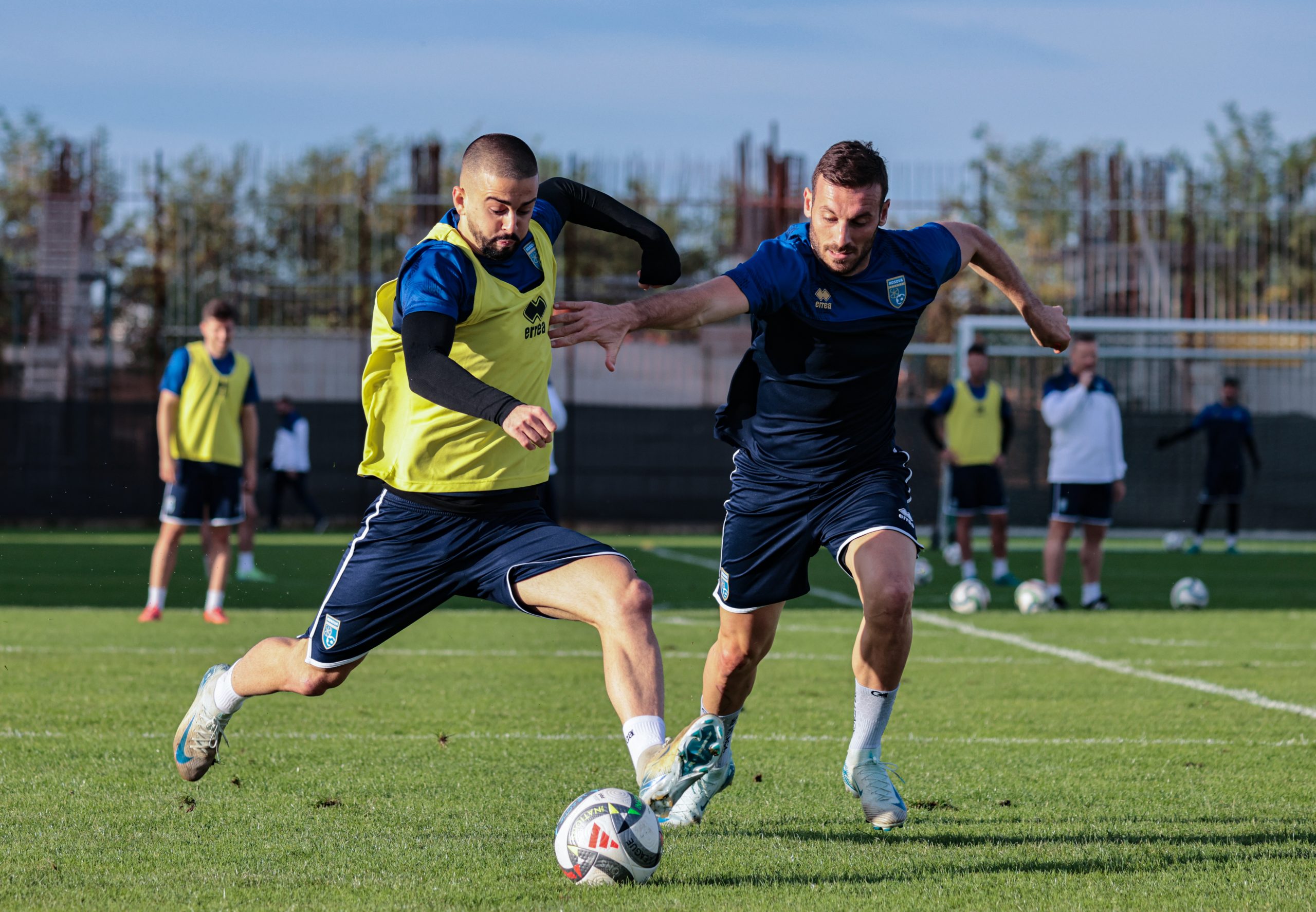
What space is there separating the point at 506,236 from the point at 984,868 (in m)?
2.36

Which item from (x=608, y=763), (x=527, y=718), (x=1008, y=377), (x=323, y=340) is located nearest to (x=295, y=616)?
(x=527, y=718)

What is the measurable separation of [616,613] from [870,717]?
1120 mm

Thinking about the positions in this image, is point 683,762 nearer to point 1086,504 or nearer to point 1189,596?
point 1086,504

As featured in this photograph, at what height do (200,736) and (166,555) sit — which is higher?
(166,555)

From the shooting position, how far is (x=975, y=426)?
14602mm

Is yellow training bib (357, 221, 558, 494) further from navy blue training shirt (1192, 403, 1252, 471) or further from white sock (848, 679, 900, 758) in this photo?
navy blue training shirt (1192, 403, 1252, 471)

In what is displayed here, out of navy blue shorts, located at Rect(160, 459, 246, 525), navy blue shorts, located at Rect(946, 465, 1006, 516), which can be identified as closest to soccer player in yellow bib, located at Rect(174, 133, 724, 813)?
navy blue shorts, located at Rect(160, 459, 246, 525)

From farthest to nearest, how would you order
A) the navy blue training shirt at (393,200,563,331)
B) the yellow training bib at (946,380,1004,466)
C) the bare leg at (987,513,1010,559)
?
the bare leg at (987,513,1010,559), the yellow training bib at (946,380,1004,466), the navy blue training shirt at (393,200,563,331)

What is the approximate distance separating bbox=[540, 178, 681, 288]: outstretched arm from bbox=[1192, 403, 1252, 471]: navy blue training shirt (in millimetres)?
16265

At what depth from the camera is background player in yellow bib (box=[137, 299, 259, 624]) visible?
10406 mm

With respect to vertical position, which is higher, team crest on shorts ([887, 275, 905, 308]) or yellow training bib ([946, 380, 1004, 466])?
team crest on shorts ([887, 275, 905, 308])

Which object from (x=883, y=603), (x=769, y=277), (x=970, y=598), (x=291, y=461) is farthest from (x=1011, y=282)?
(x=291, y=461)

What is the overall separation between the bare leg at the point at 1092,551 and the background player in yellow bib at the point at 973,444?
6.79 feet

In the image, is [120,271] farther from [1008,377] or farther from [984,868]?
[984,868]
